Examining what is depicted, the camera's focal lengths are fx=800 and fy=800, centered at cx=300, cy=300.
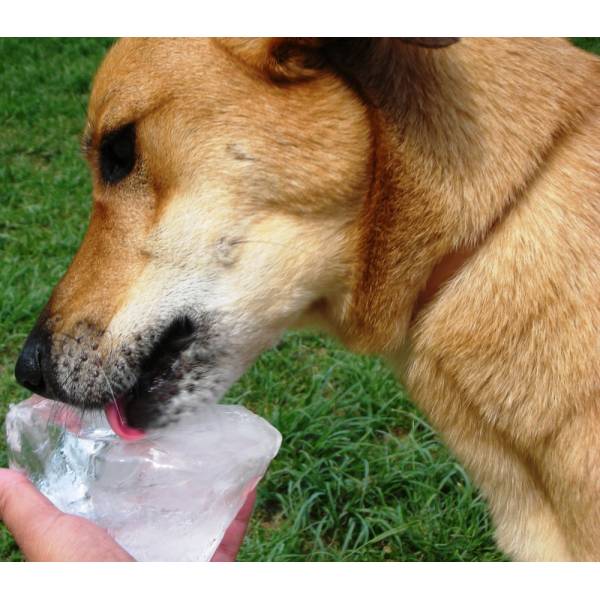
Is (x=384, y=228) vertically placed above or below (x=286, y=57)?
below

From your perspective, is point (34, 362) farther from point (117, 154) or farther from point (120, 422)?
point (117, 154)

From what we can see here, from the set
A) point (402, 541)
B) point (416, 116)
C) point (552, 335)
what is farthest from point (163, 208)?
point (402, 541)

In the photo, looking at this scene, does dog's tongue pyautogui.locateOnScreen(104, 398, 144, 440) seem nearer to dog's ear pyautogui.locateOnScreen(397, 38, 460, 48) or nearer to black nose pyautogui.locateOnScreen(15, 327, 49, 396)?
black nose pyautogui.locateOnScreen(15, 327, 49, 396)

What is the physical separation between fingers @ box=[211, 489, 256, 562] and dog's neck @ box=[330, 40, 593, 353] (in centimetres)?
85

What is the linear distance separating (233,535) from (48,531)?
622 millimetres

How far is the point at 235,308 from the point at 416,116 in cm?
62

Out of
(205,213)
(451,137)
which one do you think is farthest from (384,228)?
(205,213)

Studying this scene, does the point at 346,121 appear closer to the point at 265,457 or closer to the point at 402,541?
the point at 265,457

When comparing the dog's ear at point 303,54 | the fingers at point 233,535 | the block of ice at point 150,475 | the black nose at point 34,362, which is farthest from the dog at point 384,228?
the fingers at point 233,535

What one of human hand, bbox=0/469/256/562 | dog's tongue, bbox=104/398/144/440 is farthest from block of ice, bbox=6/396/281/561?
human hand, bbox=0/469/256/562

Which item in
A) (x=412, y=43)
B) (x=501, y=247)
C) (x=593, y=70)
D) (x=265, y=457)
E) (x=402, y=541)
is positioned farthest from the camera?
(x=402, y=541)

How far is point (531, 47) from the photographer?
1.88 m

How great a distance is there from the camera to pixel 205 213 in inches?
73.3

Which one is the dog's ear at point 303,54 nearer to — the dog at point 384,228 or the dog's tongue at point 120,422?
the dog at point 384,228
